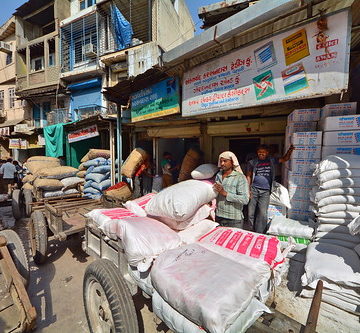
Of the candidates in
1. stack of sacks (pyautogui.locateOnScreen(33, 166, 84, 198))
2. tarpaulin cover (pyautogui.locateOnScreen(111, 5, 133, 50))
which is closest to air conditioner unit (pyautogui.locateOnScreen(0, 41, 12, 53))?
tarpaulin cover (pyautogui.locateOnScreen(111, 5, 133, 50))

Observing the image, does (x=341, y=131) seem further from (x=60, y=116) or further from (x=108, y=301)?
(x=60, y=116)

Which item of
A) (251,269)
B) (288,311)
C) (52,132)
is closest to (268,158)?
(288,311)

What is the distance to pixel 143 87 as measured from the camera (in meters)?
4.69

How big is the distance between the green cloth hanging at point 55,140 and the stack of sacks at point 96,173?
343 centimetres

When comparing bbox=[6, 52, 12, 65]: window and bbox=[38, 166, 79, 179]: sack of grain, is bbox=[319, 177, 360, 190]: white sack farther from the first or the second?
bbox=[6, 52, 12, 65]: window

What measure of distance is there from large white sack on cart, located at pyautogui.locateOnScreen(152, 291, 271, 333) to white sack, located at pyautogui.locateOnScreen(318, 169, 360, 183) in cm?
186

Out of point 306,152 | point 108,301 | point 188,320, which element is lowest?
point 108,301

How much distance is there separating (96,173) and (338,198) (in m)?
6.18

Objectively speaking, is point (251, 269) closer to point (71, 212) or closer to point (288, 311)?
point (288, 311)

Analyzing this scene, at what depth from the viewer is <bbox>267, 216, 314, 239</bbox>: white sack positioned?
97.3 inches

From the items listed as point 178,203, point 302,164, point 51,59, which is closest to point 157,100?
point 178,203

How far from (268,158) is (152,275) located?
276cm

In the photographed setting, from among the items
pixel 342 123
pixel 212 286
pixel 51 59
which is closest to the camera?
pixel 212 286

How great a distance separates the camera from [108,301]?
154cm
